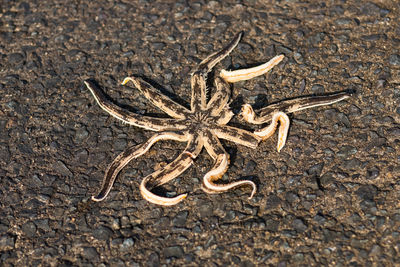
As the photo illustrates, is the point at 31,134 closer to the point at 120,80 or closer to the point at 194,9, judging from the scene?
the point at 120,80

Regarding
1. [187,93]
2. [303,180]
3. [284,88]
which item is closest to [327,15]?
[284,88]

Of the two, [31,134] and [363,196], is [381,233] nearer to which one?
[363,196]

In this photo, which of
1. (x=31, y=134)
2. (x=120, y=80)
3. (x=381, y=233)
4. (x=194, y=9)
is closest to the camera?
(x=381, y=233)


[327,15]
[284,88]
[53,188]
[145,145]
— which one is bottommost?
[53,188]

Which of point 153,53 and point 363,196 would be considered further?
point 153,53

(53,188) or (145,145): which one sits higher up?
(145,145)

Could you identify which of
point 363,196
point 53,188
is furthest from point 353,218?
point 53,188

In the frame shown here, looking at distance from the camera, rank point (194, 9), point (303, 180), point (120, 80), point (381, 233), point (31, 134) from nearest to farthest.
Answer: point (381, 233), point (303, 180), point (31, 134), point (120, 80), point (194, 9)
